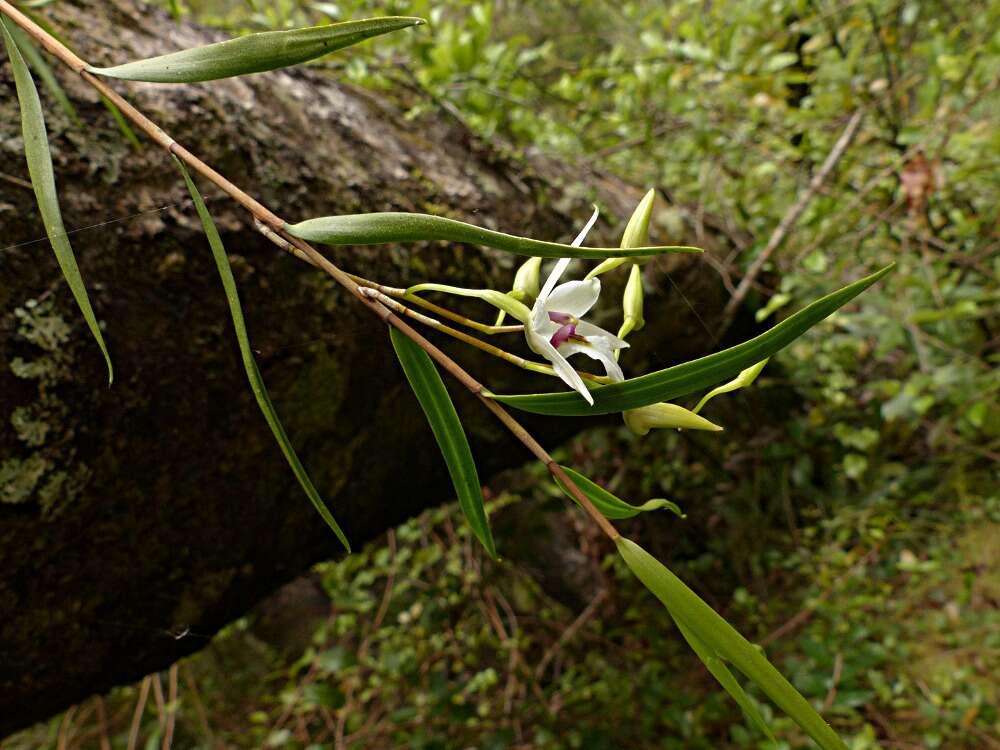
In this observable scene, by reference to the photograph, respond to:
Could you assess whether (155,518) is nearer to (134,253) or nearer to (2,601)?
(2,601)

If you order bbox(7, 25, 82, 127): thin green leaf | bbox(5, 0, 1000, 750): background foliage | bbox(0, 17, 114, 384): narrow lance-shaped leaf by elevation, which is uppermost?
bbox(7, 25, 82, 127): thin green leaf

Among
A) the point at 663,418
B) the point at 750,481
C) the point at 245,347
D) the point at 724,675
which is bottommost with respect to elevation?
the point at 750,481

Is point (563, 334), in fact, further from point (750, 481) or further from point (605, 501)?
point (750, 481)

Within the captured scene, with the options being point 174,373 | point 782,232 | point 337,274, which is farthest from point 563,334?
point 782,232

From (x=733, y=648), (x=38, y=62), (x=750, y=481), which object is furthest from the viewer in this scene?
(x=750, y=481)

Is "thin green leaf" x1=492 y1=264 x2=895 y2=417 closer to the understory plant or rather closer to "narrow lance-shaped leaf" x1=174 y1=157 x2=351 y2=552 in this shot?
the understory plant

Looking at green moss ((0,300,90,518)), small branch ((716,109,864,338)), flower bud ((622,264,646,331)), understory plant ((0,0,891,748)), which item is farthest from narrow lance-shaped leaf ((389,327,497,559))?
small branch ((716,109,864,338))
